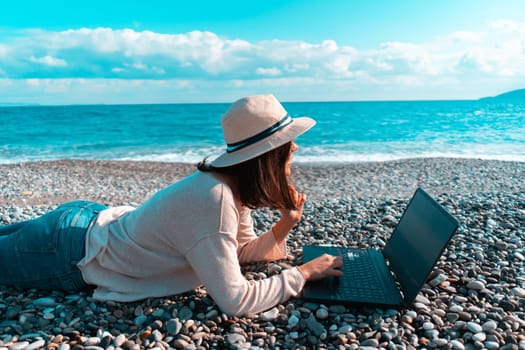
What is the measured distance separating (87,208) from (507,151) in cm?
2243

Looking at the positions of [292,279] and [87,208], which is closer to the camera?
[292,279]

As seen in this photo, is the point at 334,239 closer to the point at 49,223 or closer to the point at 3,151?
the point at 49,223

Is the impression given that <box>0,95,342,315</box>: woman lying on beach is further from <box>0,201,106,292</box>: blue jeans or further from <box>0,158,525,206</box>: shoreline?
<box>0,158,525,206</box>: shoreline

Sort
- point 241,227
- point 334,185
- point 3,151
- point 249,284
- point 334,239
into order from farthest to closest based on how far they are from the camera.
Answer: point 3,151
point 334,185
point 334,239
point 241,227
point 249,284

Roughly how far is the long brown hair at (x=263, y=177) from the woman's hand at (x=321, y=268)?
0.60 m

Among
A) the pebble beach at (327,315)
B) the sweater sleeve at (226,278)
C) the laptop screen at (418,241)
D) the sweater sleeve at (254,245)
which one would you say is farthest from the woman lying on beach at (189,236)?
the laptop screen at (418,241)

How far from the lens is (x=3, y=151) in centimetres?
2308

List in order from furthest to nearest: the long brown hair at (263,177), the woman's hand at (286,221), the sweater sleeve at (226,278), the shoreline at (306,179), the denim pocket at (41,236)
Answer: the shoreline at (306,179), the woman's hand at (286,221), the denim pocket at (41,236), the long brown hair at (263,177), the sweater sleeve at (226,278)

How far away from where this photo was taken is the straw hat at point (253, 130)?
7.52 ft

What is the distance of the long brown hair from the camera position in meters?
2.38

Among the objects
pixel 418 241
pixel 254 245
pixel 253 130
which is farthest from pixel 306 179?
pixel 253 130

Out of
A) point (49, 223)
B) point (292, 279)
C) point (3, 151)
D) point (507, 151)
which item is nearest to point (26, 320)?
point (49, 223)

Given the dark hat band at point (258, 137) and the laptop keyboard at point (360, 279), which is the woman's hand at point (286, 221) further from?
the dark hat band at point (258, 137)

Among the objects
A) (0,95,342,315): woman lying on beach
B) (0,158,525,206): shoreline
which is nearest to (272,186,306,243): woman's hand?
(0,95,342,315): woman lying on beach
